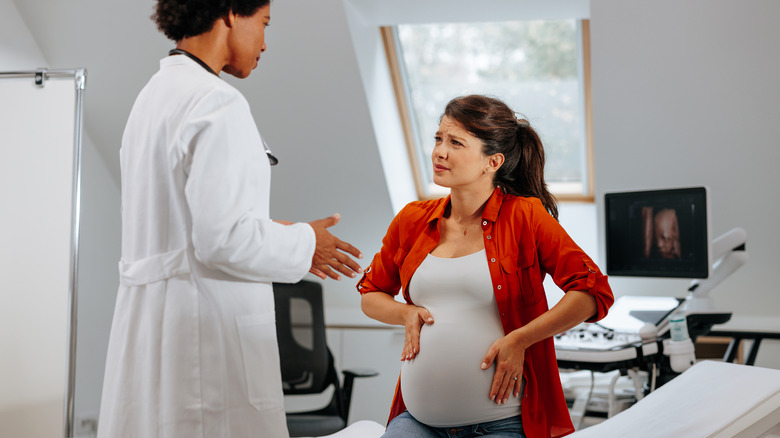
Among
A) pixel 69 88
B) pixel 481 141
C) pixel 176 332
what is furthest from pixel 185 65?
pixel 69 88

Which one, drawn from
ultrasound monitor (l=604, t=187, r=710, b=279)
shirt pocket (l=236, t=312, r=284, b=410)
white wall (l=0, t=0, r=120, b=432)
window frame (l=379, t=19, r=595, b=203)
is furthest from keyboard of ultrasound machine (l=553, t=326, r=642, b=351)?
white wall (l=0, t=0, r=120, b=432)

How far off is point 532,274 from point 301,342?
190cm

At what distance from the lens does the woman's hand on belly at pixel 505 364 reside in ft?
4.48

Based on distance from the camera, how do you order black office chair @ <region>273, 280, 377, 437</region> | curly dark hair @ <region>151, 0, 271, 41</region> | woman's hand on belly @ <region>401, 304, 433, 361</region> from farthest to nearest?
black office chair @ <region>273, 280, 377, 437</region> < woman's hand on belly @ <region>401, 304, 433, 361</region> < curly dark hair @ <region>151, 0, 271, 41</region>

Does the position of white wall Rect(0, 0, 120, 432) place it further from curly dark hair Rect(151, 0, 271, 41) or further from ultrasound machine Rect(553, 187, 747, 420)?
curly dark hair Rect(151, 0, 271, 41)

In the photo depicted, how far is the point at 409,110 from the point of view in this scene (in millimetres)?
4047

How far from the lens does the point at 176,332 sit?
109 cm

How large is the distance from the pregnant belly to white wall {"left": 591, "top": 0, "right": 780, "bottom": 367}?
2.09 metres

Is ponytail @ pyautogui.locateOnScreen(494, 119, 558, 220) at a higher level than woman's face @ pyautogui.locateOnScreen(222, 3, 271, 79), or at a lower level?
lower

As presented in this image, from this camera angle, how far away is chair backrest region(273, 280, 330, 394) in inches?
124

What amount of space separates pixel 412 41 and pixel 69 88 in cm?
193

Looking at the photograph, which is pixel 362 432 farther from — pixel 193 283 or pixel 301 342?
pixel 301 342

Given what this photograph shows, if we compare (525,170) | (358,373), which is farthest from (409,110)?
(525,170)

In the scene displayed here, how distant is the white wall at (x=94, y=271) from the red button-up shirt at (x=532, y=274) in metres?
2.85
